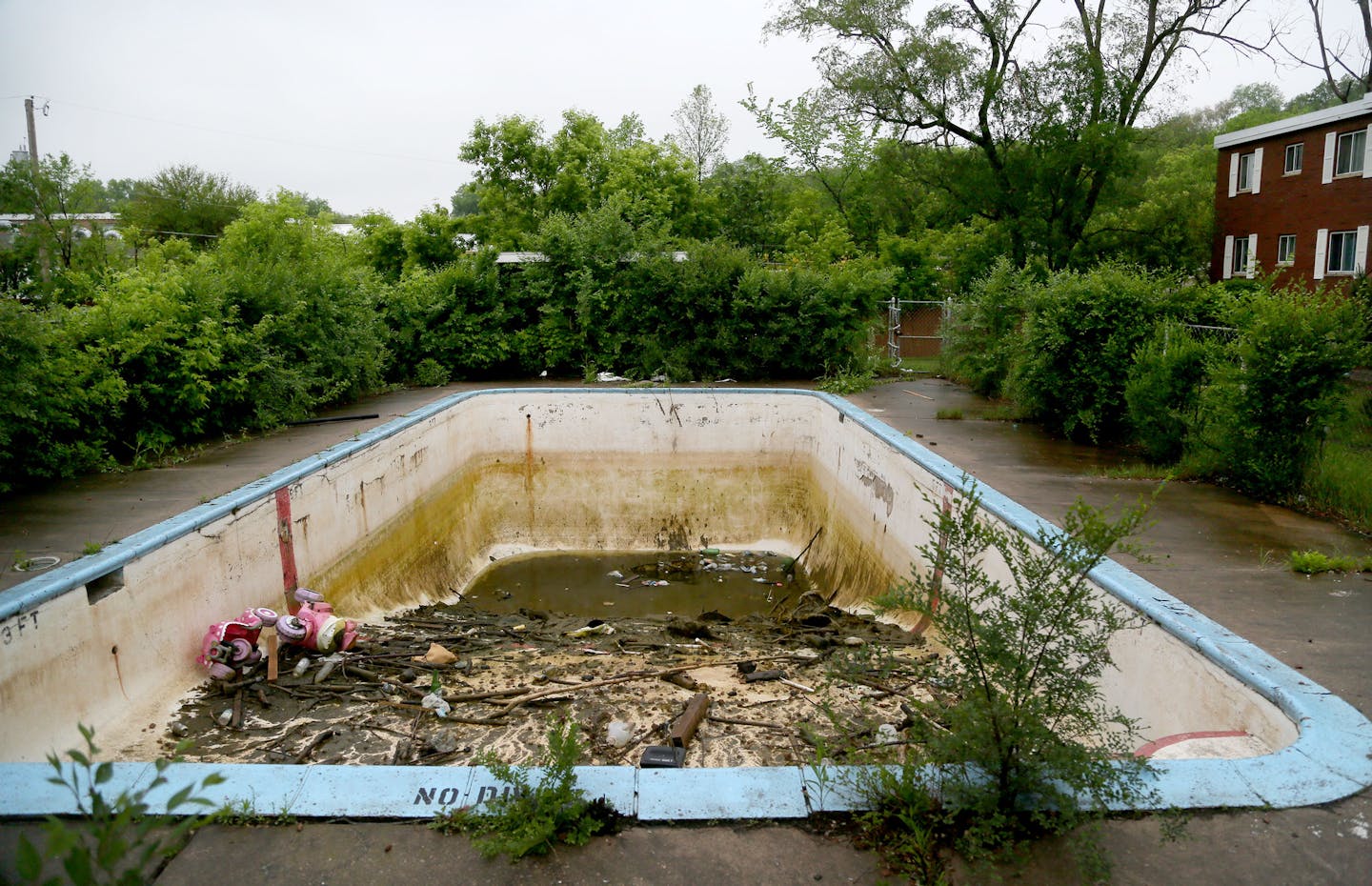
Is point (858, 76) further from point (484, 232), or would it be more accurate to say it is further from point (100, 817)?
point (100, 817)

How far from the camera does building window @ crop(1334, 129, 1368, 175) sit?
21453 mm

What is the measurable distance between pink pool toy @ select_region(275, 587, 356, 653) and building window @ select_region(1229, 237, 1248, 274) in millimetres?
27023

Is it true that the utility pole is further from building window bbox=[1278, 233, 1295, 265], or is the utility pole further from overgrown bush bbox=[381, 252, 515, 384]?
building window bbox=[1278, 233, 1295, 265]

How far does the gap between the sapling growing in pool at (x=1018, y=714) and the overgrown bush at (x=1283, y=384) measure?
5.74 meters

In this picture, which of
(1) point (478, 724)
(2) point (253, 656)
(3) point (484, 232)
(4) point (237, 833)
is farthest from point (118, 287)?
(3) point (484, 232)

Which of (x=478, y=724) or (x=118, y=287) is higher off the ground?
(x=118, y=287)

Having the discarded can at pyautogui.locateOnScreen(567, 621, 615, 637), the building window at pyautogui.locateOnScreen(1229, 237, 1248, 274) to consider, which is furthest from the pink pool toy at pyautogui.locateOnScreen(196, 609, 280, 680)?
the building window at pyautogui.locateOnScreen(1229, 237, 1248, 274)

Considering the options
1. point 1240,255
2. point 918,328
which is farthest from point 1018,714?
point 1240,255

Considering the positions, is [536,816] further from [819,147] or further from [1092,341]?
[819,147]

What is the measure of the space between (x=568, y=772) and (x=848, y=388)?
13.0 metres

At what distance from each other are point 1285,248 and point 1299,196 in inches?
59.3

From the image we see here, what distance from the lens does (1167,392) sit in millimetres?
9625

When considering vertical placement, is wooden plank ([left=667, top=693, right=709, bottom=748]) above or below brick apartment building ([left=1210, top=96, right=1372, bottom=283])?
below

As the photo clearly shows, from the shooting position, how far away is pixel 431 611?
33.0 feet
